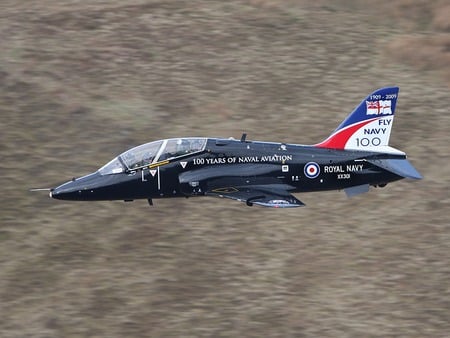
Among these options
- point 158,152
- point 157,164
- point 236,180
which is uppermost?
point 158,152

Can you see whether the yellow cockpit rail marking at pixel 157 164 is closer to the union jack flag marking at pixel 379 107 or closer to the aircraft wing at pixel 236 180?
the aircraft wing at pixel 236 180

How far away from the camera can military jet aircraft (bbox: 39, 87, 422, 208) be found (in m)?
29.1

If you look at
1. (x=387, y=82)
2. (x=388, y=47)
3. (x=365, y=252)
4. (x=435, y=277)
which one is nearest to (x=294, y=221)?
(x=365, y=252)

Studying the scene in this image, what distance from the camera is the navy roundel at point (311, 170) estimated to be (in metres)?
29.2

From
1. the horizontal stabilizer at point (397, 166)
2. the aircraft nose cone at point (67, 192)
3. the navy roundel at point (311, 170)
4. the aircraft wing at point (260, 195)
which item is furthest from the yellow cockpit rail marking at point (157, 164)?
the horizontal stabilizer at point (397, 166)

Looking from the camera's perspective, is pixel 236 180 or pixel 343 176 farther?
pixel 343 176

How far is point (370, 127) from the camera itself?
97.5 feet

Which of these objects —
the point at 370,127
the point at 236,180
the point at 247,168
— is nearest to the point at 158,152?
the point at 236,180

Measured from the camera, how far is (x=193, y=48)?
156 ft

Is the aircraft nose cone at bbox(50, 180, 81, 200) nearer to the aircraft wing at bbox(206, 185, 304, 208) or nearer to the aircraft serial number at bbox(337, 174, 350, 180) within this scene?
the aircraft wing at bbox(206, 185, 304, 208)

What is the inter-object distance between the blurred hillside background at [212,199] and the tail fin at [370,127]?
5.38 metres

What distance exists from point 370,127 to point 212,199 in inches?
354

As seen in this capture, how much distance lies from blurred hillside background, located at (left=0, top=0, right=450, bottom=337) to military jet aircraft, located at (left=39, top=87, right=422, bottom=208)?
4266mm

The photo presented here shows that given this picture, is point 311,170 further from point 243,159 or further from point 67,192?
point 67,192
